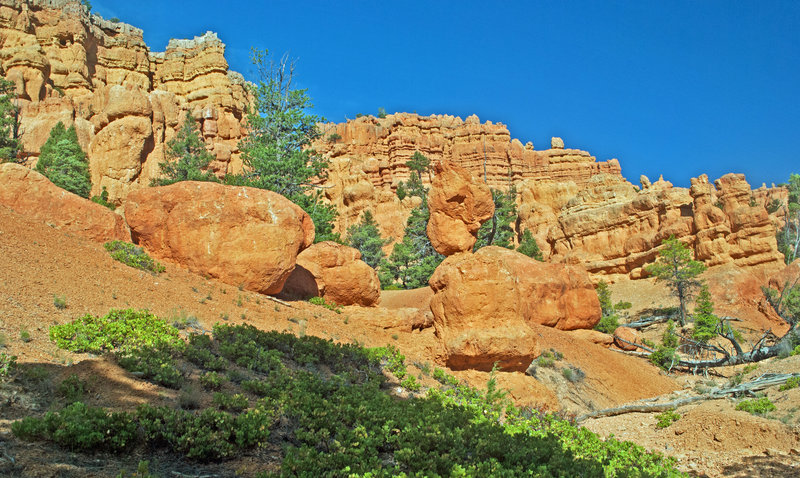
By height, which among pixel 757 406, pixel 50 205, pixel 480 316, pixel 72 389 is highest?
pixel 50 205

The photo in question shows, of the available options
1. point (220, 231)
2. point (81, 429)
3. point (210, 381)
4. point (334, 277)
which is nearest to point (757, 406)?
point (210, 381)

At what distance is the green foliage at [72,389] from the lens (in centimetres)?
551

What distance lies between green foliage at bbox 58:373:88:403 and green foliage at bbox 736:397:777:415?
1216 centimetres

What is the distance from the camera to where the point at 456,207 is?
14.6m

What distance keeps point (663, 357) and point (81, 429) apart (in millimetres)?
21298

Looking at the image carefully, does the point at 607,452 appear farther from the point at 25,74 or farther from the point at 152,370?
the point at 25,74

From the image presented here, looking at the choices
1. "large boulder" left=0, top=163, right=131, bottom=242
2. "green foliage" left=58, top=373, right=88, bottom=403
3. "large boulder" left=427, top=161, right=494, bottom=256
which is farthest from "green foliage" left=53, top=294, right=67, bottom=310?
"large boulder" left=427, top=161, right=494, bottom=256

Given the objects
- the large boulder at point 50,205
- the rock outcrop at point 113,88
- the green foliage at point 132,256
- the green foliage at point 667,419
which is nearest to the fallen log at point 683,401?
the green foliage at point 667,419

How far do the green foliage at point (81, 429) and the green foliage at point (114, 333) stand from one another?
2604 millimetres

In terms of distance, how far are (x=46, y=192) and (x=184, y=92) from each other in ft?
149

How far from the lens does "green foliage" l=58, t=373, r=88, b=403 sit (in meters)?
5.51

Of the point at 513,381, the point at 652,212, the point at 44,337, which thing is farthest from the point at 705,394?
the point at 652,212

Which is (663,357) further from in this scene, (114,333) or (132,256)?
(114,333)

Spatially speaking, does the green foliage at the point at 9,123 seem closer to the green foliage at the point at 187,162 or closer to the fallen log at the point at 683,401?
the green foliage at the point at 187,162
